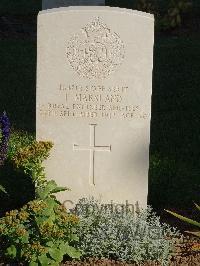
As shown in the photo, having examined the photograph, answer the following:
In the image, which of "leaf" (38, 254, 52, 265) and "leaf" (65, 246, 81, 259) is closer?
"leaf" (38, 254, 52, 265)

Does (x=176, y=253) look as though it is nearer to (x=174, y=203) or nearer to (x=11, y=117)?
(x=174, y=203)

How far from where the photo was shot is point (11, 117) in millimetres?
8156

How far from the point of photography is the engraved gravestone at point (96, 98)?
4984mm

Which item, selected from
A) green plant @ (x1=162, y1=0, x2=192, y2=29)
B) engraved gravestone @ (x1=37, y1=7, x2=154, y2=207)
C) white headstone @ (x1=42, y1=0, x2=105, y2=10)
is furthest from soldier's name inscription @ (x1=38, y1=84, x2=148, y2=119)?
green plant @ (x1=162, y1=0, x2=192, y2=29)

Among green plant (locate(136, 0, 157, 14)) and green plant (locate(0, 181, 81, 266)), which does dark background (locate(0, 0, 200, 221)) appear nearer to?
green plant (locate(136, 0, 157, 14))

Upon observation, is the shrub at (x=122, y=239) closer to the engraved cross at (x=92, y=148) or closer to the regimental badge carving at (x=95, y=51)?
the engraved cross at (x=92, y=148)

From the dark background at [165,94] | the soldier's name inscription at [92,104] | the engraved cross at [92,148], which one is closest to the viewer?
the soldier's name inscription at [92,104]

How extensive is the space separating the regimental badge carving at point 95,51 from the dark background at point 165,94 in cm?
142

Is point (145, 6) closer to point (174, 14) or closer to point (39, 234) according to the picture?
point (174, 14)

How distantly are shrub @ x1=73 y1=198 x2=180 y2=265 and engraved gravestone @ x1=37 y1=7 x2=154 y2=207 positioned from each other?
363 millimetres

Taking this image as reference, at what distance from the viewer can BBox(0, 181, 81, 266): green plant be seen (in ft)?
14.6

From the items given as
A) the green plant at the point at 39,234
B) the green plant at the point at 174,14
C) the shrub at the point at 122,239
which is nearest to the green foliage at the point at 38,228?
the green plant at the point at 39,234

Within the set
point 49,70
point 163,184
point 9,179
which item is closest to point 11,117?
point 9,179

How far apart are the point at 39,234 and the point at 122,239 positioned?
623mm
